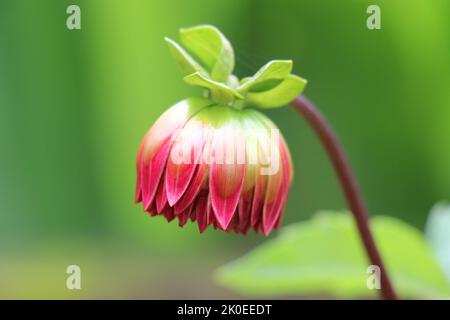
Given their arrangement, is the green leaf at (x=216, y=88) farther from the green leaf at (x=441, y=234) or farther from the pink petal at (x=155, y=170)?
the green leaf at (x=441, y=234)

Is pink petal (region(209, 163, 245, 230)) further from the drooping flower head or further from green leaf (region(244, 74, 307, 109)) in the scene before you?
green leaf (region(244, 74, 307, 109))

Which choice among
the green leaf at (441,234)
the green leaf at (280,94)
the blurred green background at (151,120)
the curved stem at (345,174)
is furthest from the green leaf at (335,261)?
the blurred green background at (151,120)

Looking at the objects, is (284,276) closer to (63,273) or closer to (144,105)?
(144,105)

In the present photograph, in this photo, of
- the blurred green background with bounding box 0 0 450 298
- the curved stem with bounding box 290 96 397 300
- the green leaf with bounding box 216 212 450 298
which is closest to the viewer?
the curved stem with bounding box 290 96 397 300

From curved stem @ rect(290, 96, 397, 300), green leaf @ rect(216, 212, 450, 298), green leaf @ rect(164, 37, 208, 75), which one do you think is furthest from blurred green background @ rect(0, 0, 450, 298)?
green leaf @ rect(164, 37, 208, 75)

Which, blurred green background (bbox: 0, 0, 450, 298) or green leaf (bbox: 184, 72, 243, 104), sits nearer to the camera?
green leaf (bbox: 184, 72, 243, 104)
